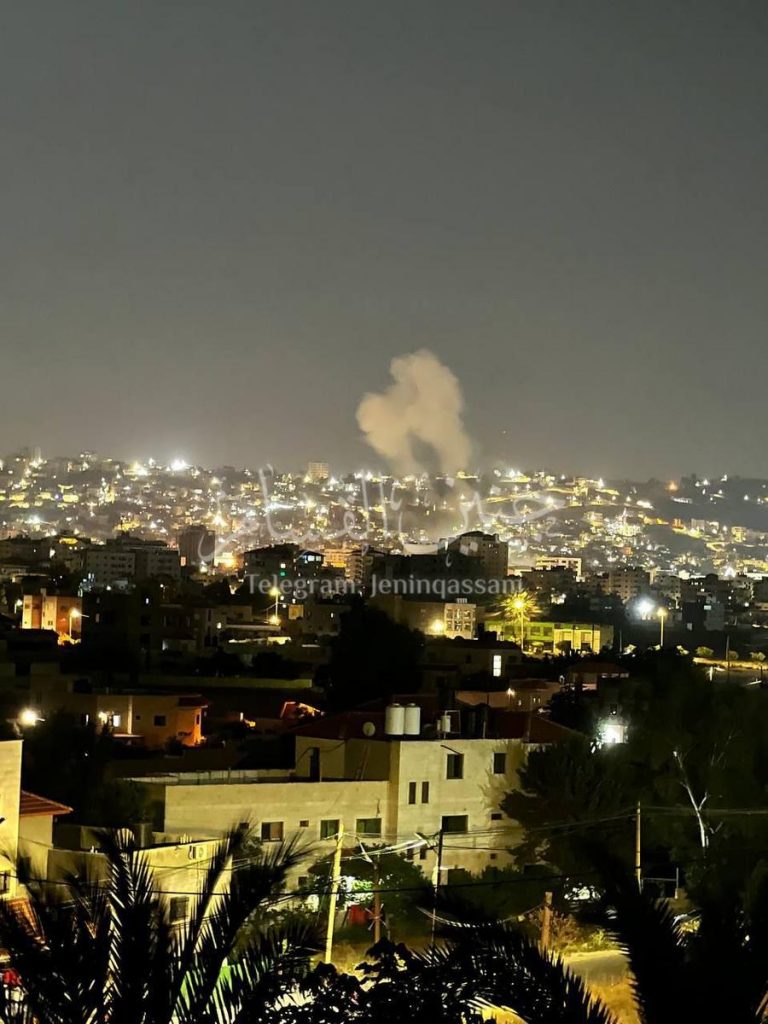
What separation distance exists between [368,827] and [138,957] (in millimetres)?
10577

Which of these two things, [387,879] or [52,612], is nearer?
[387,879]

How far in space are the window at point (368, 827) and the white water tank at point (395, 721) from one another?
1135 mm

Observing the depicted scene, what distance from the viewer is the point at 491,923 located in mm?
5242

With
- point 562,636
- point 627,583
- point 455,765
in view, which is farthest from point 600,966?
point 627,583

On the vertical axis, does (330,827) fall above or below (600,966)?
above

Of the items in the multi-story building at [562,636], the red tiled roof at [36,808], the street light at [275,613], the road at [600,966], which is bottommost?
the road at [600,966]

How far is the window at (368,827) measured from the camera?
15.4 m

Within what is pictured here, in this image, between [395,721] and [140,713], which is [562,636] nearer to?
[140,713]

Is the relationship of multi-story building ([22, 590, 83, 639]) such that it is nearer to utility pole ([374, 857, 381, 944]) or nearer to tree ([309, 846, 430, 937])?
tree ([309, 846, 430, 937])

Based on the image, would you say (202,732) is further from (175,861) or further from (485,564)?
(485,564)

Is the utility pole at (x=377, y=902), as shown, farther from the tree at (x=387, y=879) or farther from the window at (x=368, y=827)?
the window at (x=368, y=827)

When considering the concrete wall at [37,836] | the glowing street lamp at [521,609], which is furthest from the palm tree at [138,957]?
the glowing street lamp at [521,609]

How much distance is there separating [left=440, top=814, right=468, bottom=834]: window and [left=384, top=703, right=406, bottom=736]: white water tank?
0.96 m

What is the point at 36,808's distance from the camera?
11.7 meters
